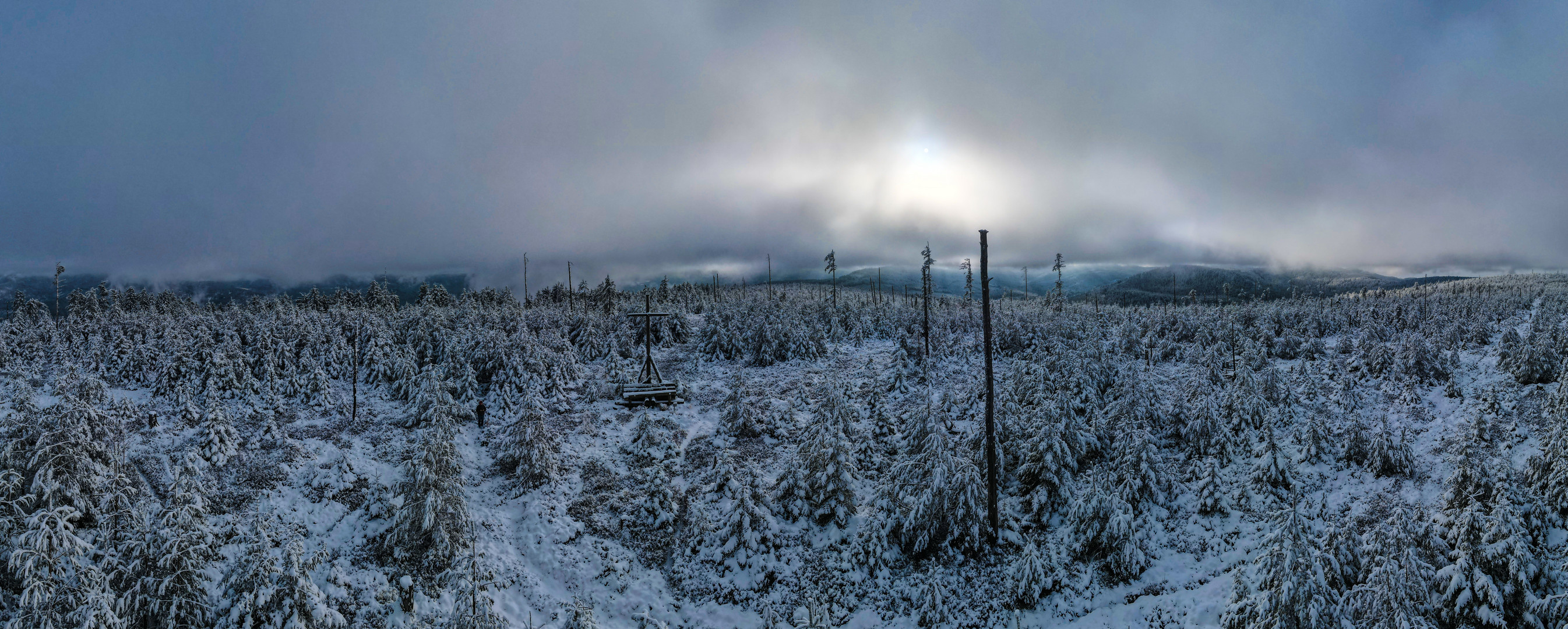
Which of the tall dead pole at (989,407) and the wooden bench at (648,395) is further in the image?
the wooden bench at (648,395)

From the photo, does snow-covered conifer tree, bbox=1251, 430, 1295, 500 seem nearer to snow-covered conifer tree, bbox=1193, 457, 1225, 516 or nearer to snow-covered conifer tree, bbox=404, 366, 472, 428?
snow-covered conifer tree, bbox=1193, 457, 1225, 516

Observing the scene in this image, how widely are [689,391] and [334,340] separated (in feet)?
69.4

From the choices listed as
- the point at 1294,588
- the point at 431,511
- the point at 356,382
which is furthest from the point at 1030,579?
the point at 356,382

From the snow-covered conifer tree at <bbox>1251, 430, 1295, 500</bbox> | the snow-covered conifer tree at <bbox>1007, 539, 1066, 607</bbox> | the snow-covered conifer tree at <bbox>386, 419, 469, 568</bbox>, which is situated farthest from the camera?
the snow-covered conifer tree at <bbox>1251, 430, 1295, 500</bbox>

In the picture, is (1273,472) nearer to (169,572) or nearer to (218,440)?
(169,572)

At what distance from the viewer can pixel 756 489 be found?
19.1 meters

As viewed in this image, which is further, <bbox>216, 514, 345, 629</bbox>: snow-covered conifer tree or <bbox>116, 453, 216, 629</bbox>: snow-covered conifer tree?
<bbox>216, 514, 345, 629</bbox>: snow-covered conifer tree

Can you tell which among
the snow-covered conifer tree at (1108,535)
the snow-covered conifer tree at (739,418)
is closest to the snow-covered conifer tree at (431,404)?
the snow-covered conifer tree at (739,418)

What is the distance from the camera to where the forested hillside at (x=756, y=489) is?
37.4ft

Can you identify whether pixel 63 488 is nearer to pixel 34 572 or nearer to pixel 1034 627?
pixel 34 572

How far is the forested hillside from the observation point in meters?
11.4

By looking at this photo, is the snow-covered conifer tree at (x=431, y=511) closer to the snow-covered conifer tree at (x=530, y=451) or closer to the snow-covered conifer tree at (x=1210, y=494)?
the snow-covered conifer tree at (x=530, y=451)

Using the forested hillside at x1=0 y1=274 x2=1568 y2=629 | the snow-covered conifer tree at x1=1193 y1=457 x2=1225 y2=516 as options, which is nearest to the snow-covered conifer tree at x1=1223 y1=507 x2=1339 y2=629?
the forested hillside at x1=0 y1=274 x2=1568 y2=629

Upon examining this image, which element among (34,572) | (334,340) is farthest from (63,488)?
(334,340)
